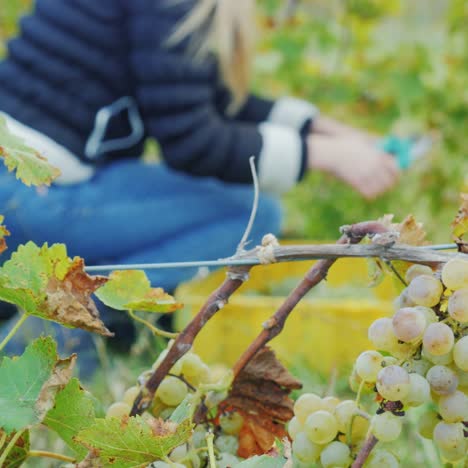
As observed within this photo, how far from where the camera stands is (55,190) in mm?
1572

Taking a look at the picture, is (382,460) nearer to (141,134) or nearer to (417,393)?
(417,393)

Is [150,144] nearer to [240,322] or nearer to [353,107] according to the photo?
[353,107]

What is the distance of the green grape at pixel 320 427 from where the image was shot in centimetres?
44

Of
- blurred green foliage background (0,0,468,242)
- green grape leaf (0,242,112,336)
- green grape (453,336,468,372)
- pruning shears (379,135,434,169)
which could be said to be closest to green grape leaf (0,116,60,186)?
green grape leaf (0,242,112,336)

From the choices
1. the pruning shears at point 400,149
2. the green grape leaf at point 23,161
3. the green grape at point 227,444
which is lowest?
the pruning shears at point 400,149

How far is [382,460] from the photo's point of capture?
43 centimetres

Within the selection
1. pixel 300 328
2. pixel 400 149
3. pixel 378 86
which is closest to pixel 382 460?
pixel 300 328

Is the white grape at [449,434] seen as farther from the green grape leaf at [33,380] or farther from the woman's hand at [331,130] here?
the woman's hand at [331,130]

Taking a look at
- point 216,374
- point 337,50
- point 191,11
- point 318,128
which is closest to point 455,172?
point 318,128

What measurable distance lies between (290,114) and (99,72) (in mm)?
654

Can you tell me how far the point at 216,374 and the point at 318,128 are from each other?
5.17 feet

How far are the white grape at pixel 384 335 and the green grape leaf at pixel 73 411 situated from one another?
0.56 ft

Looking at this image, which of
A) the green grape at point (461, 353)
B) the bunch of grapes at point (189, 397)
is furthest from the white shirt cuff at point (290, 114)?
the green grape at point (461, 353)

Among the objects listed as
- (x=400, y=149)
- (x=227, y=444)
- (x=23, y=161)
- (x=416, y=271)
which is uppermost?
(x=23, y=161)
